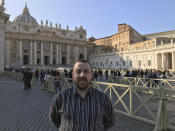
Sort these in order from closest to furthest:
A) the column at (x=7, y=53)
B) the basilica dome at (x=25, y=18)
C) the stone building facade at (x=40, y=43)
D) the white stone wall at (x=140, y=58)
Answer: the white stone wall at (x=140, y=58) → the column at (x=7, y=53) → the stone building facade at (x=40, y=43) → the basilica dome at (x=25, y=18)

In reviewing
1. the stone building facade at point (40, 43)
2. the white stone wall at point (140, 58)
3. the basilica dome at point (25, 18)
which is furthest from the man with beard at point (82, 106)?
the basilica dome at point (25, 18)

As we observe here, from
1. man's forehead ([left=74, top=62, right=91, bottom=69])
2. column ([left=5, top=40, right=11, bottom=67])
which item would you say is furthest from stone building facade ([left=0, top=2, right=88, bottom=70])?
man's forehead ([left=74, top=62, right=91, bottom=69])

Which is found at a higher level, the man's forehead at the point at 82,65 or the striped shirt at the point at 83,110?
the man's forehead at the point at 82,65

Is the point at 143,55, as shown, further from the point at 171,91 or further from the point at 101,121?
the point at 101,121

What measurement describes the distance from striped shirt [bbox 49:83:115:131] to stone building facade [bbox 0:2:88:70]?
4515 centimetres

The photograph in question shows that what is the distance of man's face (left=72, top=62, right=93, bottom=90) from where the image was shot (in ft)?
4.79

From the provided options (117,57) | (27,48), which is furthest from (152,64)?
(27,48)

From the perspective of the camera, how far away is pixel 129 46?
48625mm

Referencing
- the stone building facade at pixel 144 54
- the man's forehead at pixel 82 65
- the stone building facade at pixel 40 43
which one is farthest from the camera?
the stone building facade at pixel 40 43

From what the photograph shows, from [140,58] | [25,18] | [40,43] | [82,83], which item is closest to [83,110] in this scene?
[82,83]

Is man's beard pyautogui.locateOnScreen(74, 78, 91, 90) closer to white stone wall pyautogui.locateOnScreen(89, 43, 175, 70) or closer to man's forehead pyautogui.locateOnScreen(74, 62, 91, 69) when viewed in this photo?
man's forehead pyautogui.locateOnScreen(74, 62, 91, 69)

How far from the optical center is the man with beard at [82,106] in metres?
1.40

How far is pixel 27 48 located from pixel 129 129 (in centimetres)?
5561

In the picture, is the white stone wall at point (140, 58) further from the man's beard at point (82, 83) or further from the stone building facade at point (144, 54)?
the man's beard at point (82, 83)
